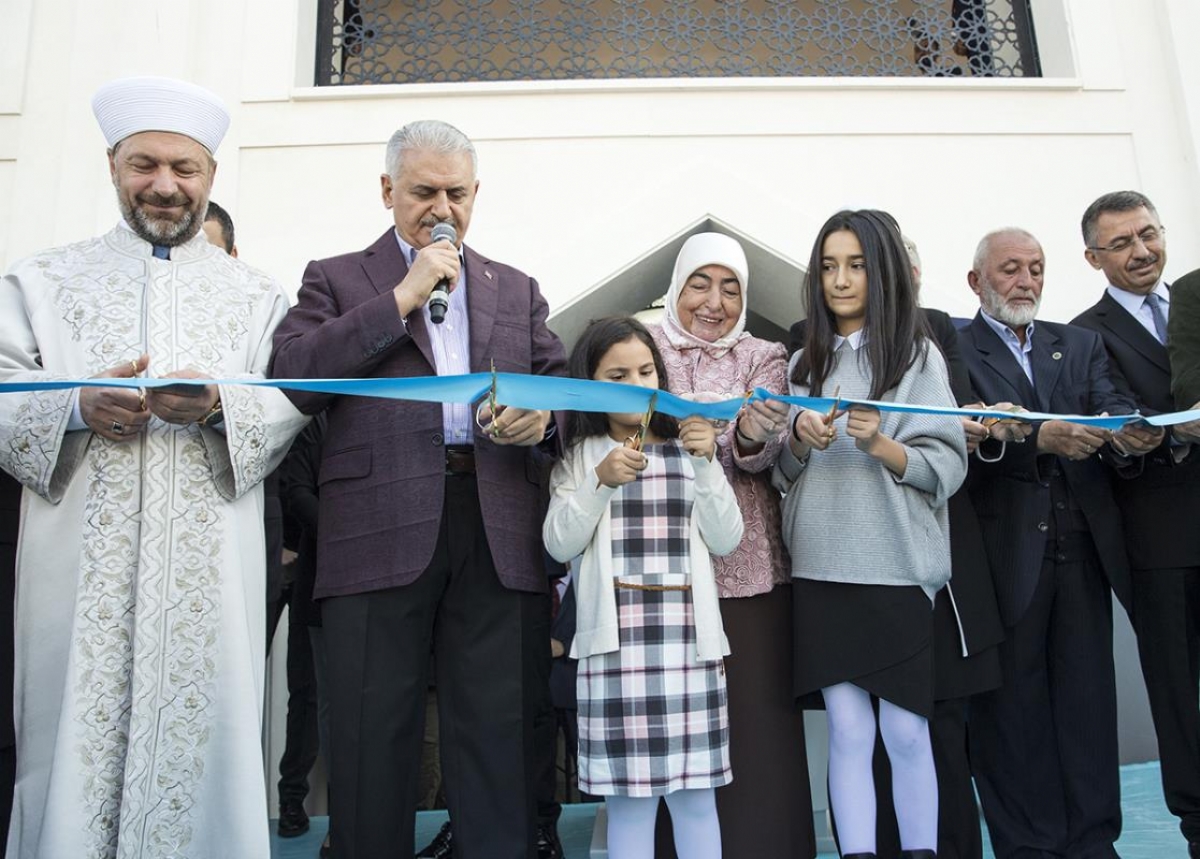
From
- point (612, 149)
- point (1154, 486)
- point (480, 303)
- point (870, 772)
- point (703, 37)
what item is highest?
point (703, 37)

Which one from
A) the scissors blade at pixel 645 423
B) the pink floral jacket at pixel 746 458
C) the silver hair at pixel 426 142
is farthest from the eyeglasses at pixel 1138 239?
the silver hair at pixel 426 142

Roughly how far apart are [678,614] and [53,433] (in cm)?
160

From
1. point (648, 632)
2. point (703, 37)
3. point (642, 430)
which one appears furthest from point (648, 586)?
point (703, 37)

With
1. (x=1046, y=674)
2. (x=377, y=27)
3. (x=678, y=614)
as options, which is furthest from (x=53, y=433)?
(x=377, y=27)

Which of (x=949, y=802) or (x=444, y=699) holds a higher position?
(x=444, y=699)

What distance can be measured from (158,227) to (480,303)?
0.86 m

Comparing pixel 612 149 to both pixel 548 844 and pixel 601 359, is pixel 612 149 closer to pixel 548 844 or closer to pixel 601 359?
pixel 601 359

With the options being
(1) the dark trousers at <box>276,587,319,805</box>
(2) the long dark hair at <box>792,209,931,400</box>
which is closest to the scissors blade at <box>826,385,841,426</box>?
(2) the long dark hair at <box>792,209,931,400</box>

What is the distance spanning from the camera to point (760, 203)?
5.54 meters

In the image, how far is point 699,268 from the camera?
3391 millimetres

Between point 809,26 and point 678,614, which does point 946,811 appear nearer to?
point 678,614

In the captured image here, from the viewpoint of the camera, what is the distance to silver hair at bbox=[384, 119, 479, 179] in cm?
280

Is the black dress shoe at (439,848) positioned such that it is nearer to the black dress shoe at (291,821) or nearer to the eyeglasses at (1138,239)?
the black dress shoe at (291,821)

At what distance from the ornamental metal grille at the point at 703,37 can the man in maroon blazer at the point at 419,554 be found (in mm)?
3694
